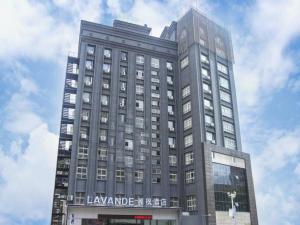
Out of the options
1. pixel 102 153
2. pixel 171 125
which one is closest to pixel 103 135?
pixel 102 153

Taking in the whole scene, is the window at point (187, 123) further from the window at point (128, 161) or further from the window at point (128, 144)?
the window at point (128, 161)

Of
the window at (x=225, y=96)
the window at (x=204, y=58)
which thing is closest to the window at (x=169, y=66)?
the window at (x=204, y=58)

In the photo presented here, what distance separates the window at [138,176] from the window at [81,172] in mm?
7575

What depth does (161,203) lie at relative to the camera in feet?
164

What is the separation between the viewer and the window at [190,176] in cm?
5003

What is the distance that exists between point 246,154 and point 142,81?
2092 cm

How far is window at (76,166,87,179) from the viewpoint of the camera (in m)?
47.2

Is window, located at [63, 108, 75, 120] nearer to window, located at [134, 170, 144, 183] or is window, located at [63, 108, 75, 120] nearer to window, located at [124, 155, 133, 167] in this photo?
window, located at [124, 155, 133, 167]

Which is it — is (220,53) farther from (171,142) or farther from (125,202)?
(125,202)

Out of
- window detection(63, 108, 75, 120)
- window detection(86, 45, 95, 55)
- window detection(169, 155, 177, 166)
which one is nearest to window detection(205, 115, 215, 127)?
window detection(169, 155, 177, 166)

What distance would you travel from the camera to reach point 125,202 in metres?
48.1

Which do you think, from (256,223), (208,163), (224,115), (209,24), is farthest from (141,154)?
(209,24)

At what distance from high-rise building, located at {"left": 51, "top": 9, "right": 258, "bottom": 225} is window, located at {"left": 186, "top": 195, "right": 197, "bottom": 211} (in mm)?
142

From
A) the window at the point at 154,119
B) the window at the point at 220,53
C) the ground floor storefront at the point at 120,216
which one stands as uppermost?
the window at the point at 220,53
